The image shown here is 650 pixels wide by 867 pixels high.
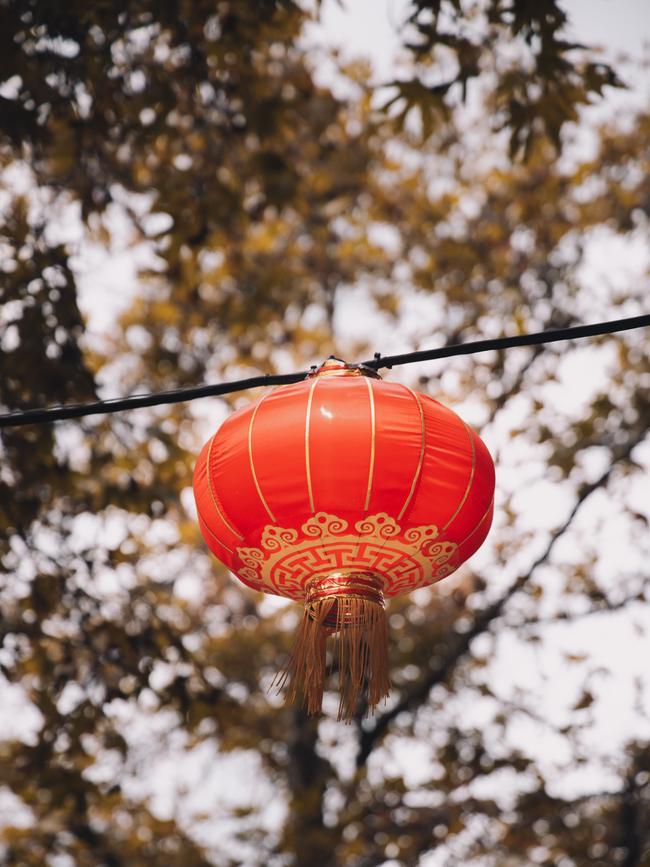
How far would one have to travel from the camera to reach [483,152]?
7.68 metres

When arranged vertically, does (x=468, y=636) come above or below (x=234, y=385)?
above

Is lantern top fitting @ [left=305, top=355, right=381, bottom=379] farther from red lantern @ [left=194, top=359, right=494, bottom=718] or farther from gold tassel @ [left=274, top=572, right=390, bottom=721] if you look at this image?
gold tassel @ [left=274, top=572, right=390, bottom=721]

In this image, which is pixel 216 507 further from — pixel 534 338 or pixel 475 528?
pixel 534 338

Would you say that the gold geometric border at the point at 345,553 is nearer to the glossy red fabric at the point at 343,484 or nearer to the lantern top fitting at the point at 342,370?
the glossy red fabric at the point at 343,484

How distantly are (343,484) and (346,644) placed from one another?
44cm

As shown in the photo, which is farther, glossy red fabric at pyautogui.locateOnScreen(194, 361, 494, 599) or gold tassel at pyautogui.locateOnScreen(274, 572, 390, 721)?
gold tassel at pyautogui.locateOnScreen(274, 572, 390, 721)

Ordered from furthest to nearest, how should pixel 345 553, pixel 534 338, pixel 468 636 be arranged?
pixel 468 636, pixel 345 553, pixel 534 338

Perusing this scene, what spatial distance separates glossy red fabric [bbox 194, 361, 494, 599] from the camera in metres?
2.26

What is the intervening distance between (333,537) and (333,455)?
202 millimetres

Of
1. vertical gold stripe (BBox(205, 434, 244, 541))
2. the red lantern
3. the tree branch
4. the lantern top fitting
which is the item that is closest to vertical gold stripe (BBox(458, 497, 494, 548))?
the red lantern

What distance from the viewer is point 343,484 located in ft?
7.36

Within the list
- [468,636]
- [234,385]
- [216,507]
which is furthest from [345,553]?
[468,636]

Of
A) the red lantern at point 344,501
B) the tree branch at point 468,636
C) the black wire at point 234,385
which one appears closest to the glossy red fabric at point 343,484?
the red lantern at point 344,501

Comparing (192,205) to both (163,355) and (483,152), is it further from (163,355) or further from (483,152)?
(483,152)
